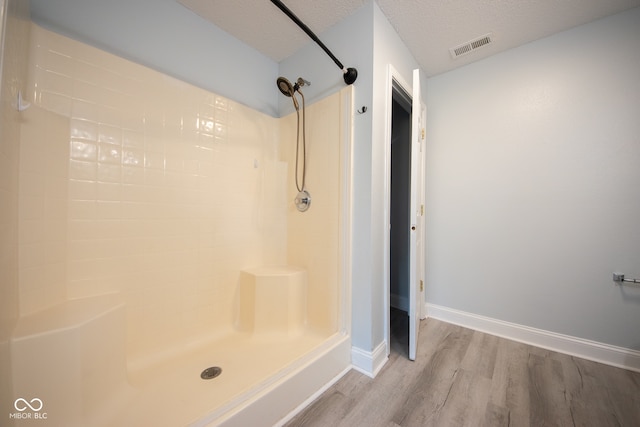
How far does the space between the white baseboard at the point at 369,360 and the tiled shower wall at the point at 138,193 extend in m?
0.94

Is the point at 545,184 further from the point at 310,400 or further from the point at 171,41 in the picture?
the point at 171,41

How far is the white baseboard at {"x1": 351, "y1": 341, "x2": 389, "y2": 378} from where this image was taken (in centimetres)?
136

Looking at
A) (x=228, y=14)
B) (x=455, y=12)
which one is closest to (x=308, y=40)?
(x=228, y=14)

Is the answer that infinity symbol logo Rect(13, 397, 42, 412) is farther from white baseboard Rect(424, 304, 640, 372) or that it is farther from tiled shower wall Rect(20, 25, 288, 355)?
white baseboard Rect(424, 304, 640, 372)

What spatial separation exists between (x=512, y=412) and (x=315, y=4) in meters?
2.59

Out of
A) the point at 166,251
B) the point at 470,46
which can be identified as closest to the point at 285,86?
the point at 166,251

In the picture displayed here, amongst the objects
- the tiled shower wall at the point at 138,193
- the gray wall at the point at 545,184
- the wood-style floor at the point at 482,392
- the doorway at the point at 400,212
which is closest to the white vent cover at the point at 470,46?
the gray wall at the point at 545,184

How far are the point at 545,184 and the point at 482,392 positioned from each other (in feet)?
5.04

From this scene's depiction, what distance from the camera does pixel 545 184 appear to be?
1.65m

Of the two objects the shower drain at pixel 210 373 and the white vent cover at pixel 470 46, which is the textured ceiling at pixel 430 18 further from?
the shower drain at pixel 210 373

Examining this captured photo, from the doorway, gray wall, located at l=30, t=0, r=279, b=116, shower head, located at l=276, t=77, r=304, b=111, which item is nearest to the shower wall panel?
shower head, located at l=276, t=77, r=304, b=111

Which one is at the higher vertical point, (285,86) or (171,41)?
(171,41)

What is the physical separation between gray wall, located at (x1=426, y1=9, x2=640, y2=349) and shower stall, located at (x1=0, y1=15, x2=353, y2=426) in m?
1.24

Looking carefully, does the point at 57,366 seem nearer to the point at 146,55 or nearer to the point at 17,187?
the point at 17,187
